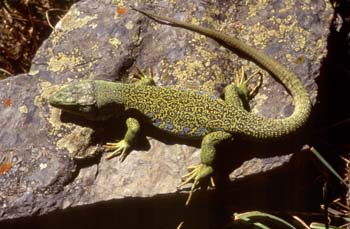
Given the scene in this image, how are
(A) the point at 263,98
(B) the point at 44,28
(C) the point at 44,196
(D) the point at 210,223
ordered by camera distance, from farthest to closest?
(B) the point at 44,28, (D) the point at 210,223, (A) the point at 263,98, (C) the point at 44,196

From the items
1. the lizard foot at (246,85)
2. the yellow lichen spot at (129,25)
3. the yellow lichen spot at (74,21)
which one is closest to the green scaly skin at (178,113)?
the lizard foot at (246,85)

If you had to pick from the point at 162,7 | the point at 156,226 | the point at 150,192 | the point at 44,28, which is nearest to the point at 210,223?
the point at 156,226

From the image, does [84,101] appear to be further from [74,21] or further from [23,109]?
[74,21]

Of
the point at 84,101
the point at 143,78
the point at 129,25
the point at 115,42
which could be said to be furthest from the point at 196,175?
the point at 129,25

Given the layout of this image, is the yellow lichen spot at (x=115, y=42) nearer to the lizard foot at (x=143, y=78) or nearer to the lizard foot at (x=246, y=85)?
the lizard foot at (x=143, y=78)

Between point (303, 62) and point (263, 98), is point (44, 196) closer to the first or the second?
point (263, 98)
